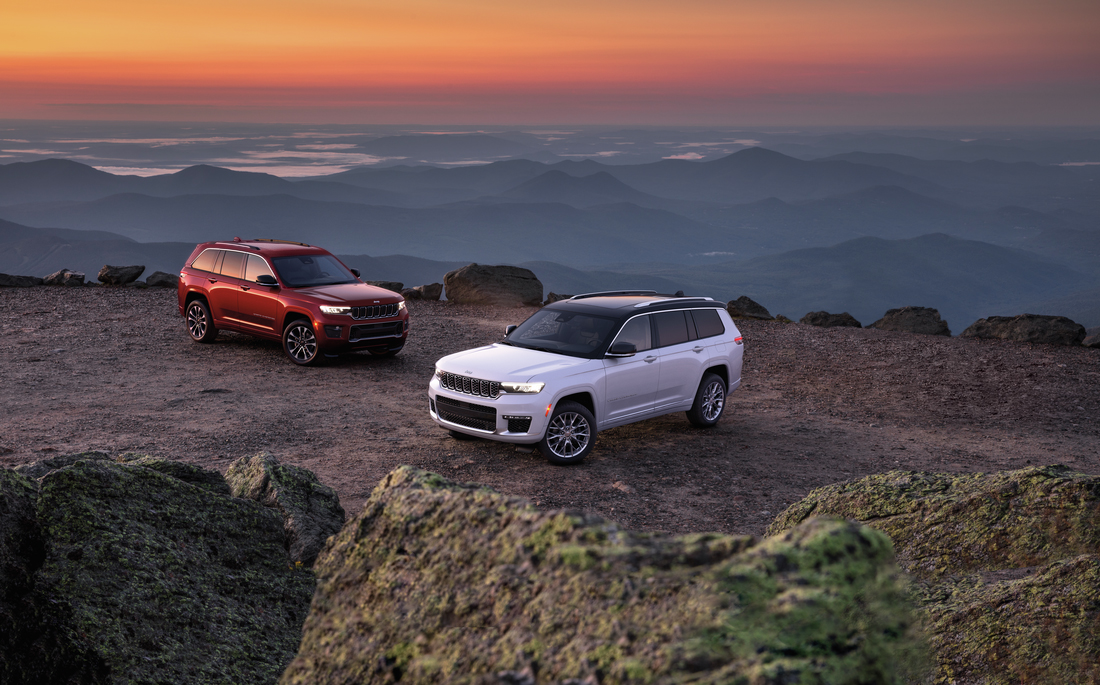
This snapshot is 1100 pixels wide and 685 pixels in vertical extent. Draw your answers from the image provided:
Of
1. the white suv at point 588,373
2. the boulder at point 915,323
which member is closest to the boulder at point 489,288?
the boulder at point 915,323

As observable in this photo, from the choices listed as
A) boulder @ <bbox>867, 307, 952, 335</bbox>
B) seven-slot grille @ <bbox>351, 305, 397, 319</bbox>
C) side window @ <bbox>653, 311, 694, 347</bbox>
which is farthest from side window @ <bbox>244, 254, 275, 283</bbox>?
boulder @ <bbox>867, 307, 952, 335</bbox>

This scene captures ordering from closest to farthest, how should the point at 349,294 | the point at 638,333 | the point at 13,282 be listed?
the point at 638,333
the point at 349,294
the point at 13,282

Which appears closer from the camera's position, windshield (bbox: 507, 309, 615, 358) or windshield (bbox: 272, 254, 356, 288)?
windshield (bbox: 507, 309, 615, 358)

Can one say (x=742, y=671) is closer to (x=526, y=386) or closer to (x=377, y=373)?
(x=526, y=386)

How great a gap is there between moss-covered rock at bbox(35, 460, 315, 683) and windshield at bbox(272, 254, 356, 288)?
1134 centimetres

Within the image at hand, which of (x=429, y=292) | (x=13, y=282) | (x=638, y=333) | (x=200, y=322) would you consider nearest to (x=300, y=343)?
(x=200, y=322)

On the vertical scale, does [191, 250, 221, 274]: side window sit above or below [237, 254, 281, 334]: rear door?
above

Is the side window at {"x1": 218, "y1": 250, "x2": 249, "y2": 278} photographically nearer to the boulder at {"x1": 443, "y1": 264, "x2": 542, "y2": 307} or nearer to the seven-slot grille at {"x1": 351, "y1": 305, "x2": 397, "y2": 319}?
the seven-slot grille at {"x1": 351, "y1": 305, "x2": 397, "y2": 319}

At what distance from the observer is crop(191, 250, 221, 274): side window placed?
52.8 ft

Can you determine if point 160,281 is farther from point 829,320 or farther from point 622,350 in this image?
point 829,320

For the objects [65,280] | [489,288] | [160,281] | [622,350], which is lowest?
[489,288]

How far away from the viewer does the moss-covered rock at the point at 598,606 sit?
1650 mm

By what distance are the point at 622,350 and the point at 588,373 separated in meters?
0.59

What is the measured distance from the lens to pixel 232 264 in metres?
15.8
